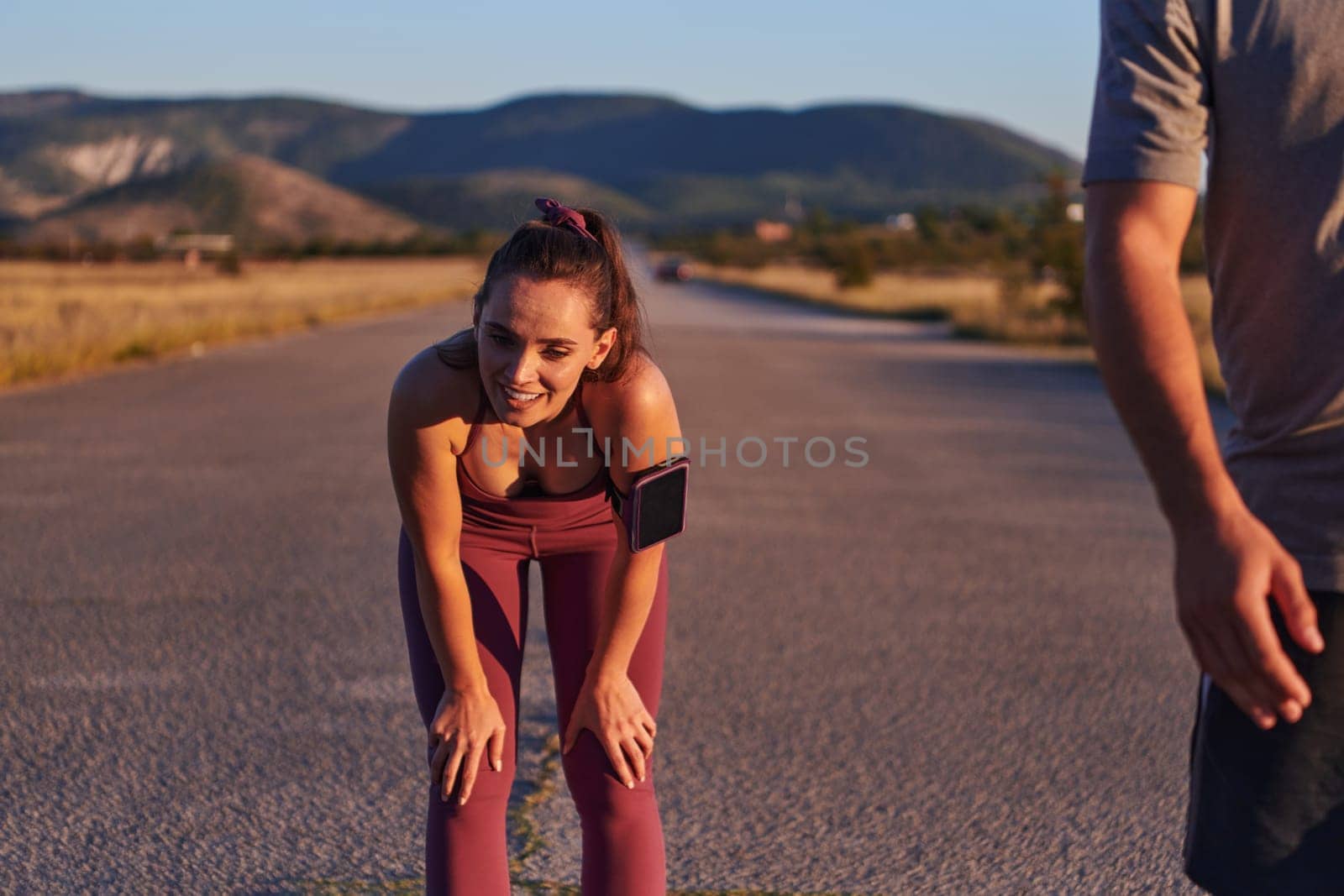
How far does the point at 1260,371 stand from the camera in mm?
1821

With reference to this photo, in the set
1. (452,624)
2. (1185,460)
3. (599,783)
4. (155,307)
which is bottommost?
(155,307)

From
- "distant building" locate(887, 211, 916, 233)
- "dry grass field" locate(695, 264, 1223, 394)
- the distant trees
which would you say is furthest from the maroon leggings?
"distant building" locate(887, 211, 916, 233)

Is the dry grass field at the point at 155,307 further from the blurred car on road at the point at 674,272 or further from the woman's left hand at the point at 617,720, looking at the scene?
the blurred car on road at the point at 674,272

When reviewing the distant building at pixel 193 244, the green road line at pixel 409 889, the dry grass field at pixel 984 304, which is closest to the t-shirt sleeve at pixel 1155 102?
the green road line at pixel 409 889

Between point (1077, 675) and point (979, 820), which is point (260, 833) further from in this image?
point (1077, 675)

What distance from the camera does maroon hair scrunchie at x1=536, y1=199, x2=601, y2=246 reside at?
2.58 meters

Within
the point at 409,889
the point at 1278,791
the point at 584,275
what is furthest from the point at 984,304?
the point at 1278,791

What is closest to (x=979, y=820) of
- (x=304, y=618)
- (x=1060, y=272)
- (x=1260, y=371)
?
(x=1260, y=371)

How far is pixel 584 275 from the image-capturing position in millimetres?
2531

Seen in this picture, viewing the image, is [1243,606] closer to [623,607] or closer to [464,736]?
[623,607]

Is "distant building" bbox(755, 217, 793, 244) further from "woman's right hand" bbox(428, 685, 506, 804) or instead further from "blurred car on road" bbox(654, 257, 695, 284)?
Result: "woman's right hand" bbox(428, 685, 506, 804)

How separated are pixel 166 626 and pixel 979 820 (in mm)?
3386

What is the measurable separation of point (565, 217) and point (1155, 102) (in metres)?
1.12

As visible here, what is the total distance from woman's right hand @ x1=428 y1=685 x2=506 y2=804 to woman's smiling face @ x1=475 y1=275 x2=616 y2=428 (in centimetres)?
50
